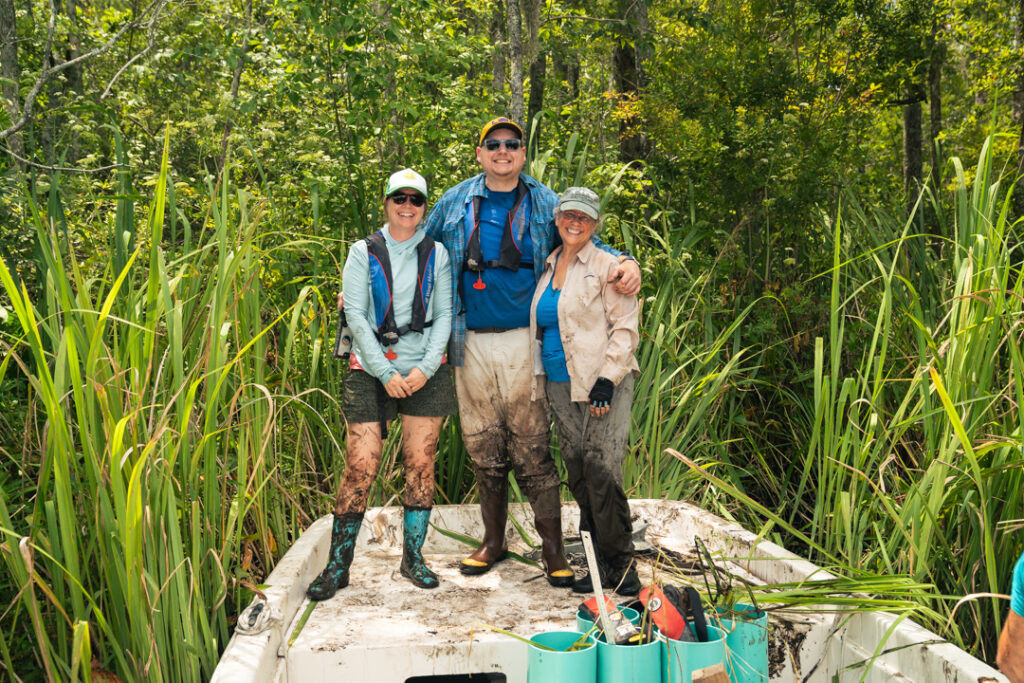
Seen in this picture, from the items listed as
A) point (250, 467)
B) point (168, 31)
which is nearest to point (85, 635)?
point (250, 467)

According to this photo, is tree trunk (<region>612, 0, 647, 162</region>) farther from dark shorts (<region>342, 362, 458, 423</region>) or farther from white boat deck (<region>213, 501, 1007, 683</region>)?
white boat deck (<region>213, 501, 1007, 683</region>)

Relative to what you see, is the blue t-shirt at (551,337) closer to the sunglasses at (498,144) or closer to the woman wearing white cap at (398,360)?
the woman wearing white cap at (398,360)

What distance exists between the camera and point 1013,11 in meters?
9.48

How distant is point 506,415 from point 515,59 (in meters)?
2.60

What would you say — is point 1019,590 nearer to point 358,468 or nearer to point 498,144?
point 358,468

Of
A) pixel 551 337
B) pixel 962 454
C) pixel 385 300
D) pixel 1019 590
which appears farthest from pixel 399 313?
pixel 1019 590

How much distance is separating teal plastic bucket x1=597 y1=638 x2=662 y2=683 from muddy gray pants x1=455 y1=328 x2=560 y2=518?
1.35 meters

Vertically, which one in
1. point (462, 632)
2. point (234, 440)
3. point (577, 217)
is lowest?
point (462, 632)

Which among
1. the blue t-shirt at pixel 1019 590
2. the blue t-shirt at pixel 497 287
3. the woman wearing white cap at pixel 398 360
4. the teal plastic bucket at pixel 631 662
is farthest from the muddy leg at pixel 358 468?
the blue t-shirt at pixel 1019 590

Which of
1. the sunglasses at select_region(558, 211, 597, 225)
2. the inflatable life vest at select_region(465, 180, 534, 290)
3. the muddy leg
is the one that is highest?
the sunglasses at select_region(558, 211, 597, 225)

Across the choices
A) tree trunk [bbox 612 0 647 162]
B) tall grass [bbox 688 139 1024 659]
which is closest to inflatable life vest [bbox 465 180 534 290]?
tall grass [bbox 688 139 1024 659]

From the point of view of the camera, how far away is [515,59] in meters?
5.01

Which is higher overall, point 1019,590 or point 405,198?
→ point 405,198

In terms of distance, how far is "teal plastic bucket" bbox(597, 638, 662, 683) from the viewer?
2029mm
